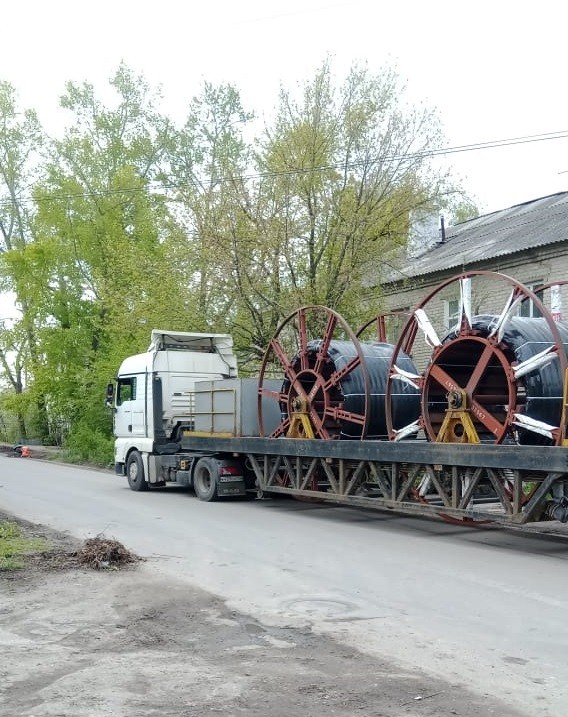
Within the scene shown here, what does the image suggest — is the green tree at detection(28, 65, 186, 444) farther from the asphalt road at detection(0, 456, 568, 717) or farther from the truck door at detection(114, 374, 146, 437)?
the asphalt road at detection(0, 456, 568, 717)

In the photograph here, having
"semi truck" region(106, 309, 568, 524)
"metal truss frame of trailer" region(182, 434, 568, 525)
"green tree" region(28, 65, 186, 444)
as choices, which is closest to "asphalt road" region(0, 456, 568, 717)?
"metal truss frame of trailer" region(182, 434, 568, 525)

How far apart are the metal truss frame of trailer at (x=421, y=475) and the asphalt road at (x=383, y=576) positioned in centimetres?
44

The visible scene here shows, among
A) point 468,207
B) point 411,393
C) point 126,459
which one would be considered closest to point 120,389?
point 126,459

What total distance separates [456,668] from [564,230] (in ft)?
61.8

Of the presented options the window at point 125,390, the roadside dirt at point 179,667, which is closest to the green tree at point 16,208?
the window at point 125,390

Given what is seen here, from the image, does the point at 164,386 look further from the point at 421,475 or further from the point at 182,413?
the point at 421,475

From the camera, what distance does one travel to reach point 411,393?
13.8 m

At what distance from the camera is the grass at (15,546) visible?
359 inches

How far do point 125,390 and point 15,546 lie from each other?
32.4 ft

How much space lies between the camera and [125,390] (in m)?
19.9

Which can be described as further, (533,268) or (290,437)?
(533,268)

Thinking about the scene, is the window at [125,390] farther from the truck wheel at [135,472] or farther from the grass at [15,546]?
the grass at [15,546]

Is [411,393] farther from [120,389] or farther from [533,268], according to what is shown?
[533,268]

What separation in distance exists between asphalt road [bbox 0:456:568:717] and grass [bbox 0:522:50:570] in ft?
2.93
